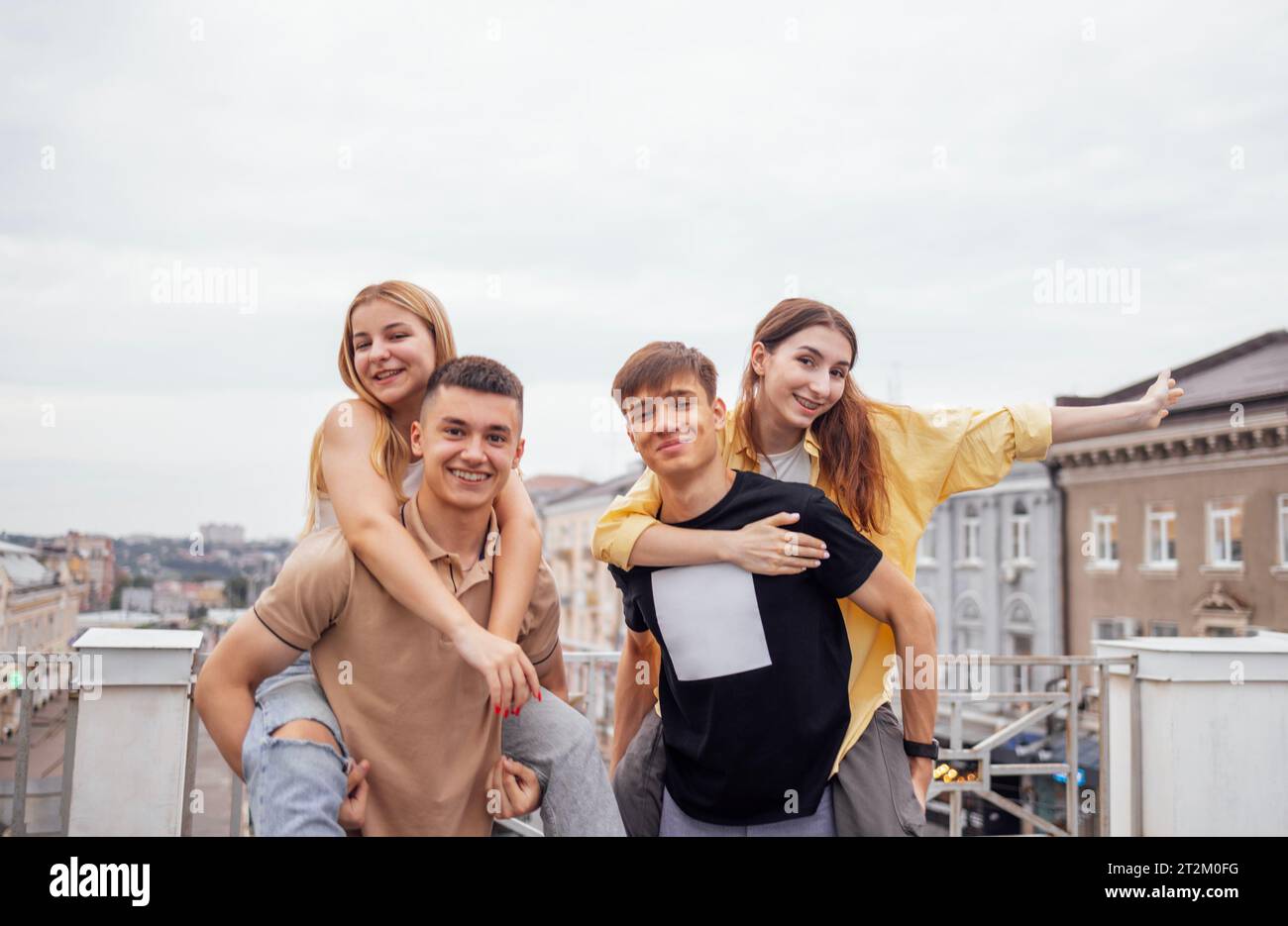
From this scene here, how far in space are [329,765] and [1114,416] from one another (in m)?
1.60

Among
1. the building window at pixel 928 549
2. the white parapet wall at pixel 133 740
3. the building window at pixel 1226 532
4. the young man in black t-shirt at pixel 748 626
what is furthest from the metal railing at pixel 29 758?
the building window at pixel 928 549

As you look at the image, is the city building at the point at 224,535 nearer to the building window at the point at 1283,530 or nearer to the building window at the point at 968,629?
the building window at the point at 1283,530

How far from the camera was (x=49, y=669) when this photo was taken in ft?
8.73

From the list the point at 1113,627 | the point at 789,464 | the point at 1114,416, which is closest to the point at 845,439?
the point at 789,464

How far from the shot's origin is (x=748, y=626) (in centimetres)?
199

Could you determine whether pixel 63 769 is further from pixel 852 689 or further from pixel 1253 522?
pixel 1253 522

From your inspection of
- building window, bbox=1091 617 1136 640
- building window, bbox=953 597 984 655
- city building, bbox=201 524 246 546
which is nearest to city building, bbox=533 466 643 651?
building window, bbox=953 597 984 655

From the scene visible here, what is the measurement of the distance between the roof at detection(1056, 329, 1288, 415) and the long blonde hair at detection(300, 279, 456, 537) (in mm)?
19374

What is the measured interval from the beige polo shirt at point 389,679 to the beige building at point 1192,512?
64.2 feet

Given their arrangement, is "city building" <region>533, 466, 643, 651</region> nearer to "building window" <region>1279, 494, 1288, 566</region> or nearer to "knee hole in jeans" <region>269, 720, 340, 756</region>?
"building window" <region>1279, 494, 1288, 566</region>

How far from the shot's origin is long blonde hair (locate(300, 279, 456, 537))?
1.94 m
